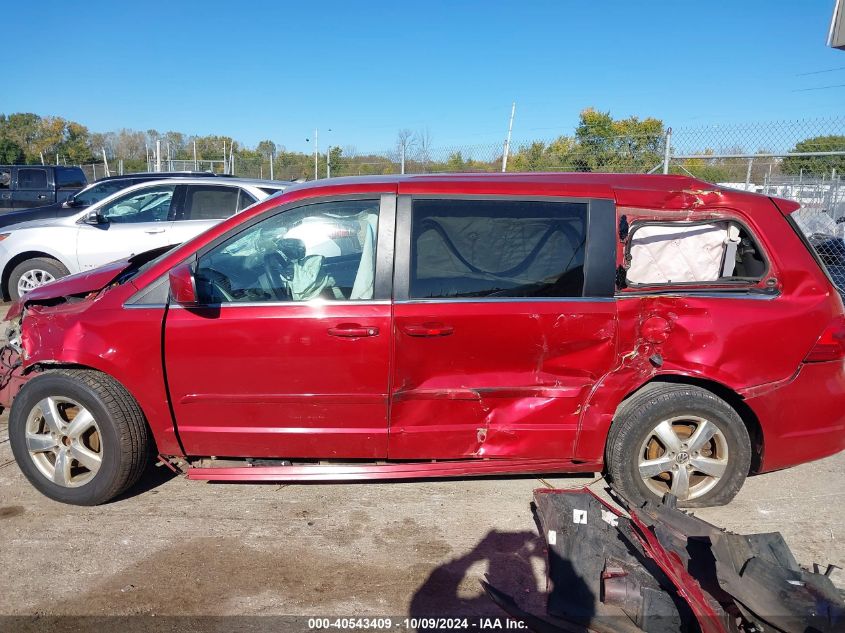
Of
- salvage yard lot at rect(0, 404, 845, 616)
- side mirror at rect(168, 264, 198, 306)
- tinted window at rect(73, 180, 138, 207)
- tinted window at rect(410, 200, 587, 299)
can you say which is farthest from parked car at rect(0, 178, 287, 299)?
tinted window at rect(410, 200, 587, 299)

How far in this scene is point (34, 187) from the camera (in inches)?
703

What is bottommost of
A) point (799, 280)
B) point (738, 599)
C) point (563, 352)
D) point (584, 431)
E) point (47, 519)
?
point (47, 519)

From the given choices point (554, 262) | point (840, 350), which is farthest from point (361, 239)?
point (840, 350)

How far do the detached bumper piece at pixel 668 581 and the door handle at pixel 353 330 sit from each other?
52.6 inches

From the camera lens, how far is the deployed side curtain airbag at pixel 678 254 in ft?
12.3

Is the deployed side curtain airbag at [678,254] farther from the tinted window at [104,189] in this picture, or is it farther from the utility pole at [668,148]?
the tinted window at [104,189]

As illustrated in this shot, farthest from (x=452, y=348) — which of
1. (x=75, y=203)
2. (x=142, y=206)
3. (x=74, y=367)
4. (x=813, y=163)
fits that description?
(x=813, y=163)

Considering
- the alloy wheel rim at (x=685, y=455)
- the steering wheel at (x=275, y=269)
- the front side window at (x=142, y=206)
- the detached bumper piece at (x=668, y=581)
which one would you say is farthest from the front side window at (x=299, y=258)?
the front side window at (x=142, y=206)

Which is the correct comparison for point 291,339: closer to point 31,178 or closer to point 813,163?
point 813,163

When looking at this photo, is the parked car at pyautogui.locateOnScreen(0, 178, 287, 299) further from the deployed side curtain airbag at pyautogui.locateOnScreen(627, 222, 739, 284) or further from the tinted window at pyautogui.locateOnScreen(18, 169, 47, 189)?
the tinted window at pyautogui.locateOnScreen(18, 169, 47, 189)

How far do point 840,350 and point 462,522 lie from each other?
227cm

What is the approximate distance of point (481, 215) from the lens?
140 inches

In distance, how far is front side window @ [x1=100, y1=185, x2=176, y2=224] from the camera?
8.31m

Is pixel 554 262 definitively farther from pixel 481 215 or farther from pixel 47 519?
pixel 47 519
